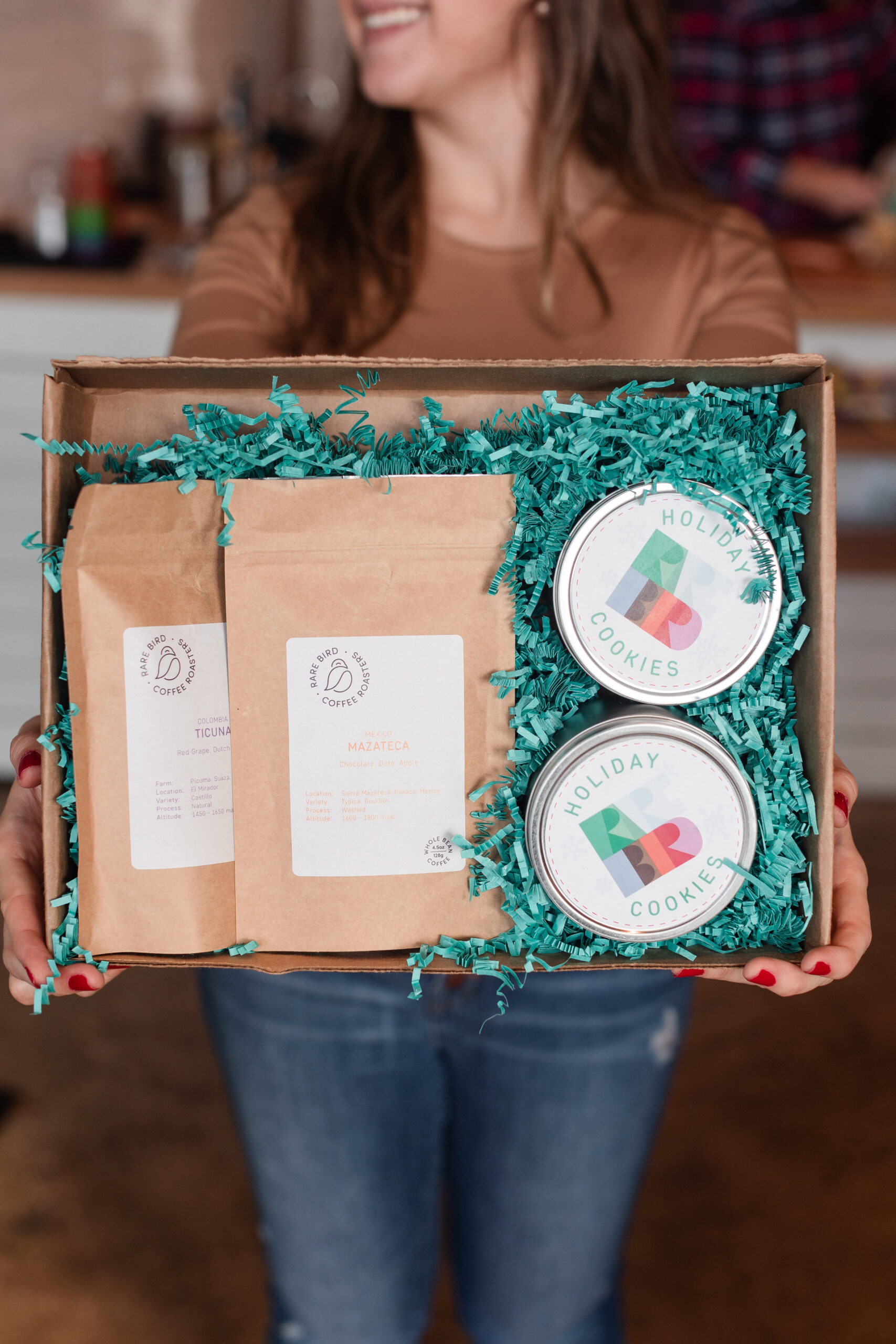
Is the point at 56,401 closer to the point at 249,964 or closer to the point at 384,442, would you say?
the point at 384,442

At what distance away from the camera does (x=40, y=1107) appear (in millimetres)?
1615

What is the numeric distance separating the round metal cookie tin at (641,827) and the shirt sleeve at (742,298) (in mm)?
387

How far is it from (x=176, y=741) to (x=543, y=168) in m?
0.64

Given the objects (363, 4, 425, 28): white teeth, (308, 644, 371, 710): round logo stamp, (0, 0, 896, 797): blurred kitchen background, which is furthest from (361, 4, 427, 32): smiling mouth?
(0, 0, 896, 797): blurred kitchen background

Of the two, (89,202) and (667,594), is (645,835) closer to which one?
(667,594)

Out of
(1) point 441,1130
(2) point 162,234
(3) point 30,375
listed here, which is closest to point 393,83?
(1) point 441,1130

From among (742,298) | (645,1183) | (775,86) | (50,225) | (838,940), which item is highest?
(775,86)

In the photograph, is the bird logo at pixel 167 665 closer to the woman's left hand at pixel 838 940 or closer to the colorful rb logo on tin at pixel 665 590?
the colorful rb logo on tin at pixel 665 590

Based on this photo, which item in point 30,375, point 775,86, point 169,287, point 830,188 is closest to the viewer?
point 169,287

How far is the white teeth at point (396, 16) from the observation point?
0.86 metres

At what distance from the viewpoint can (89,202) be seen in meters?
2.09

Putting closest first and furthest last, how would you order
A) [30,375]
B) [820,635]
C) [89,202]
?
1. [820,635]
2. [30,375]
3. [89,202]

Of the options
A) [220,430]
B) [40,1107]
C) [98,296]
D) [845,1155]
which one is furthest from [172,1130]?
[98,296]

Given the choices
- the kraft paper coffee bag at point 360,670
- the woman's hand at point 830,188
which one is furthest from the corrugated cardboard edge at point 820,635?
the woman's hand at point 830,188
